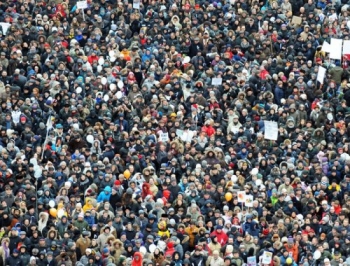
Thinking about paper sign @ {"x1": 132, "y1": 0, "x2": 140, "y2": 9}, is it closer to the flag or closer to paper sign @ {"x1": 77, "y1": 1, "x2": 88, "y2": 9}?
paper sign @ {"x1": 77, "y1": 1, "x2": 88, "y2": 9}

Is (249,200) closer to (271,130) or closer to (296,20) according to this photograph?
(271,130)

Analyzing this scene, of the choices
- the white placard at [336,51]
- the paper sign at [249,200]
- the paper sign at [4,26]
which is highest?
the paper sign at [4,26]

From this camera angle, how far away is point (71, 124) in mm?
50906

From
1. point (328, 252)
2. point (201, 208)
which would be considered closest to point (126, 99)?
point (201, 208)

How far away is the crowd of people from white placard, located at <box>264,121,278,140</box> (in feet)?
0.73

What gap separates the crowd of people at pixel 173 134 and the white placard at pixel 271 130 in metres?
0.22

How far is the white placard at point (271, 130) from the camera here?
50.9m

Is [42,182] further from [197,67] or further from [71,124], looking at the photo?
[197,67]

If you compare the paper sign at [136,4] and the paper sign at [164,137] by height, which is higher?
the paper sign at [136,4]

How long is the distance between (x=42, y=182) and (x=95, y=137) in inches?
109

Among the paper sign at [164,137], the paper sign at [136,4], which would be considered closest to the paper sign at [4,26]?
the paper sign at [136,4]

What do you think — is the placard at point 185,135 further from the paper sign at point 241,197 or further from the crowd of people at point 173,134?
the paper sign at point 241,197

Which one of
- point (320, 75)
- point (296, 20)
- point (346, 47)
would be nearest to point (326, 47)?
point (346, 47)

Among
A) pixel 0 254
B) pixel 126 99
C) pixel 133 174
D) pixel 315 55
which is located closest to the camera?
pixel 0 254
